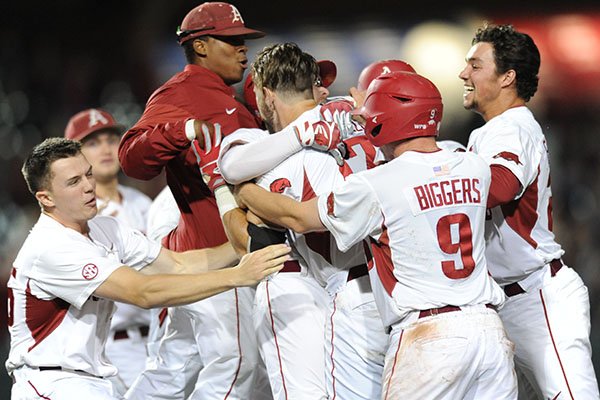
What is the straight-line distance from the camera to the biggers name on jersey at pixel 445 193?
4234 mm

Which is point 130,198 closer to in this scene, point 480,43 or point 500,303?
point 480,43

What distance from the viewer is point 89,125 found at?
7840 mm

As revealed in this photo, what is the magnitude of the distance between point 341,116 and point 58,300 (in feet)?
5.54

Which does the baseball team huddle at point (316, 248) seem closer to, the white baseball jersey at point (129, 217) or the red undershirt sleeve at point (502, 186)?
the red undershirt sleeve at point (502, 186)

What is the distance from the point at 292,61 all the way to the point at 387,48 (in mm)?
9339

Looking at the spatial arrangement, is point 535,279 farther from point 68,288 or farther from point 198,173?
point 68,288

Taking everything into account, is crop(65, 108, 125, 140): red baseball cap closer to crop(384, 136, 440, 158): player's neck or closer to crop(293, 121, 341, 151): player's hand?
crop(293, 121, 341, 151): player's hand

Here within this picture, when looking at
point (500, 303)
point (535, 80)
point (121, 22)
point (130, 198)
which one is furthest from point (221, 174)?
point (121, 22)

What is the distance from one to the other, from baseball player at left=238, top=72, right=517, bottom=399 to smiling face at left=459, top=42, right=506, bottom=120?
1123mm

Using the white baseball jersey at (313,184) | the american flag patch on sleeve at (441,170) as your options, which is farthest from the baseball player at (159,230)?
the american flag patch on sleeve at (441,170)

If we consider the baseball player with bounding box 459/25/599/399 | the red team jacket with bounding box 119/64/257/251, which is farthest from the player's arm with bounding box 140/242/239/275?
the baseball player with bounding box 459/25/599/399

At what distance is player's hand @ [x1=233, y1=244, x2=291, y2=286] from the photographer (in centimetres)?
450

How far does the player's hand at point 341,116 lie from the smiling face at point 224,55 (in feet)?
3.70

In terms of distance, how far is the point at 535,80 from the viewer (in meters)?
5.46
